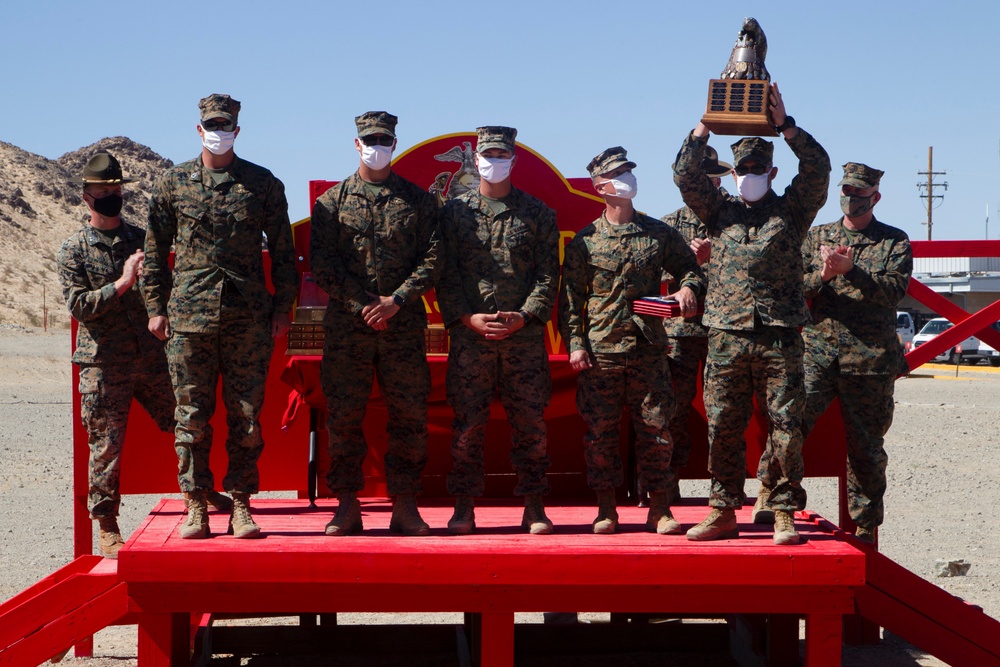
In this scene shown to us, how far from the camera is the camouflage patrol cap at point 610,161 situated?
5.38 meters

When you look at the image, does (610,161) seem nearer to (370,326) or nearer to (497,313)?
(497,313)

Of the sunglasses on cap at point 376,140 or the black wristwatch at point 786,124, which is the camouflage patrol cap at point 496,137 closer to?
the sunglasses on cap at point 376,140

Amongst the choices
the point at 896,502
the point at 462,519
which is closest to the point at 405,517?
the point at 462,519

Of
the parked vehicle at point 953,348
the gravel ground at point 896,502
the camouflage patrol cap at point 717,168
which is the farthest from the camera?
the parked vehicle at point 953,348

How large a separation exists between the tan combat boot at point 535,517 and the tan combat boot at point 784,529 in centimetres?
104

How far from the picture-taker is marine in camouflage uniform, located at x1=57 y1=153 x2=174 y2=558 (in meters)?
6.12

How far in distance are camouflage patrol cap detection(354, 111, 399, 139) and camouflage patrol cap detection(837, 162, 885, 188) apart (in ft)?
8.46

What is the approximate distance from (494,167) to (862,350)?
235 centimetres

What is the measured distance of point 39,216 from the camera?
65.3 meters

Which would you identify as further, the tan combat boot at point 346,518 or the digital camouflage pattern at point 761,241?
the tan combat boot at point 346,518

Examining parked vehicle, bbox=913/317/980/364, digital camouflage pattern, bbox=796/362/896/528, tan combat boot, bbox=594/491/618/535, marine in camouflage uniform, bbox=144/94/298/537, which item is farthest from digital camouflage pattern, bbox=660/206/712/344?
parked vehicle, bbox=913/317/980/364

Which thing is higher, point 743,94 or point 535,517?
point 743,94

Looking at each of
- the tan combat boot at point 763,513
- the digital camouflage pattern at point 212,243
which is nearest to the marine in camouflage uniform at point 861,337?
the tan combat boot at point 763,513

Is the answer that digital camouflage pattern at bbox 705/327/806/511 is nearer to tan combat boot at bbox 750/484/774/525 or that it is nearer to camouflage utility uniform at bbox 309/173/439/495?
tan combat boot at bbox 750/484/774/525
